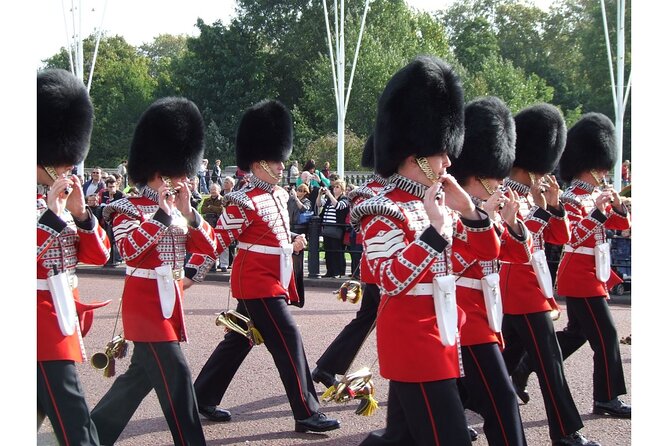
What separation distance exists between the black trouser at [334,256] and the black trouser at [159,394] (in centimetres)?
810

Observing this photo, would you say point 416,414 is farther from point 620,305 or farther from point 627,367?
point 620,305

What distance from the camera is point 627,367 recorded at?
23.4 ft

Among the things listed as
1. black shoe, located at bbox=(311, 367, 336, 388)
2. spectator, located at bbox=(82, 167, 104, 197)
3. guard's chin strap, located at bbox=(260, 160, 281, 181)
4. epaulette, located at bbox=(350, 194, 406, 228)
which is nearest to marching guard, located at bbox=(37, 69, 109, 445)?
epaulette, located at bbox=(350, 194, 406, 228)

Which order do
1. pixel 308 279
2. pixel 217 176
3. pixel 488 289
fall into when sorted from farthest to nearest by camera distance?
pixel 217 176
pixel 308 279
pixel 488 289

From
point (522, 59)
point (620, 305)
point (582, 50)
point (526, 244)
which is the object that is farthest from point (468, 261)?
point (522, 59)

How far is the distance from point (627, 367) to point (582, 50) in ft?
131

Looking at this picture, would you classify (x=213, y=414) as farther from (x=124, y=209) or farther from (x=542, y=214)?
(x=542, y=214)

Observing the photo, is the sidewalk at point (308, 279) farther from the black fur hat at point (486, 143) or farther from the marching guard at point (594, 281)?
the black fur hat at point (486, 143)

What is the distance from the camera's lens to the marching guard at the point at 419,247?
3387mm

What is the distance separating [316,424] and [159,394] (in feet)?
3.95

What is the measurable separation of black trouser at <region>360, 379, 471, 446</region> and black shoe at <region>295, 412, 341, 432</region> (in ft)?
5.79

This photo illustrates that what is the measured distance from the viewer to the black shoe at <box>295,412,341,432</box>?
5.33 m

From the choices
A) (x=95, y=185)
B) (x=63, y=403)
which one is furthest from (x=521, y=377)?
(x=95, y=185)

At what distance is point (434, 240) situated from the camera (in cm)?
334
